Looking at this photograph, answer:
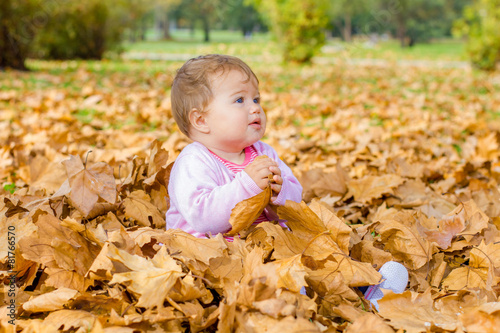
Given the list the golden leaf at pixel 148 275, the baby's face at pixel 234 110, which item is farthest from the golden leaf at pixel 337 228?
the golden leaf at pixel 148 275

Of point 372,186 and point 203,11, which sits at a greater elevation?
point 203,11

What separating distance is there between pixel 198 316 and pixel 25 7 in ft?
38.4

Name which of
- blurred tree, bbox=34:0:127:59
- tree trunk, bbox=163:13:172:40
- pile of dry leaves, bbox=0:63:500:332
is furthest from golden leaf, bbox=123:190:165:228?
tree trunk, bbox=163:13:172:40

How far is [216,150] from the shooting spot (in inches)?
74.4

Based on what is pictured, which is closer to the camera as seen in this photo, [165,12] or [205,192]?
[205,192]

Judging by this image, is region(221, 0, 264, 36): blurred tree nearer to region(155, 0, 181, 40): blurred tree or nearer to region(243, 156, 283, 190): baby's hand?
region(155, 0, 181, 40): blurred tree

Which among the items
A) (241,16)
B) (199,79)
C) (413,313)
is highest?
(241,16)

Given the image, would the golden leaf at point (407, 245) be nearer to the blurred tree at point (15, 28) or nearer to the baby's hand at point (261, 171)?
the baby's hand at point (261, 171)

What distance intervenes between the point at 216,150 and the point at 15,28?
37.0ft

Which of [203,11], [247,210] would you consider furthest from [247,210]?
[203,11]

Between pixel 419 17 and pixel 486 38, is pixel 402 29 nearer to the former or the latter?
pixel 419 17

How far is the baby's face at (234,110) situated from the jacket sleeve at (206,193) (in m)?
0.14

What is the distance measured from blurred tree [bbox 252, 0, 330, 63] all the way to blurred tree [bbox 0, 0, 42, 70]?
286 inches

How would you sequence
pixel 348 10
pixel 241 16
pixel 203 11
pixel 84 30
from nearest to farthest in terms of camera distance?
pixel 84 30
pixel 241 16
pixel 203 11
pixel 348 10
